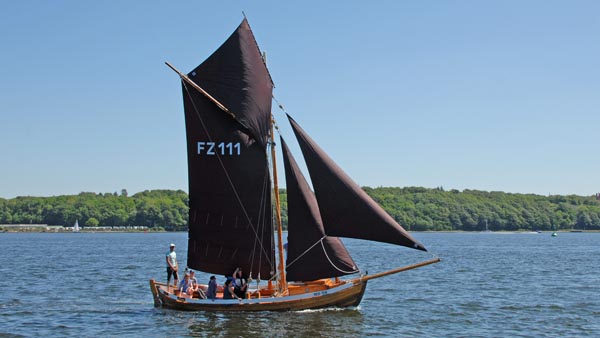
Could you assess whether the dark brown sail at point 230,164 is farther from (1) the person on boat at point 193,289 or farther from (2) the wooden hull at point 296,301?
(2) the wooden hull at point 296,301

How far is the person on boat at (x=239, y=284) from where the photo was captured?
33562mm

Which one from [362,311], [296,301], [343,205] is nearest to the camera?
[343,205]

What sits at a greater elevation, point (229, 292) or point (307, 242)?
point (307, 242)

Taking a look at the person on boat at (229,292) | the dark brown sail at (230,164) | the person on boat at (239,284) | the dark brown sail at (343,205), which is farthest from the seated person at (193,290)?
the dark brown sail at (343,205)

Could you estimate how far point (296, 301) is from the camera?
33188 millimetres

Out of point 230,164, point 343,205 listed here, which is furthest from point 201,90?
point 343,205

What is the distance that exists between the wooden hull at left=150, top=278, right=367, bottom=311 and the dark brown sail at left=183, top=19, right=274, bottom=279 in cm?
152

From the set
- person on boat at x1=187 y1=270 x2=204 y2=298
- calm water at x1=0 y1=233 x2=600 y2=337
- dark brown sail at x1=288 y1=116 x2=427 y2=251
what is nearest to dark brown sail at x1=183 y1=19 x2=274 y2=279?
person on boat at x1=187 y1=270 x2=204 y2=298

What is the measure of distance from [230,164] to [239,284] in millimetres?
5364

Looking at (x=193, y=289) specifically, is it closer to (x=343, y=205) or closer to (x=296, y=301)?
(x=296, y=301)

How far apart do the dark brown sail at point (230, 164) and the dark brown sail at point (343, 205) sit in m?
2.19

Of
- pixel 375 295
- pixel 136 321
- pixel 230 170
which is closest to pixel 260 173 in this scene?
pixel 230 170

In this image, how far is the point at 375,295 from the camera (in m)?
43.8

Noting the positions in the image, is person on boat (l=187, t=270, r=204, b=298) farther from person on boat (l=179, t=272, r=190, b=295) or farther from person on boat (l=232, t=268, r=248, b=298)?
person on boat (l=232, t=268, r=248, b=298)
